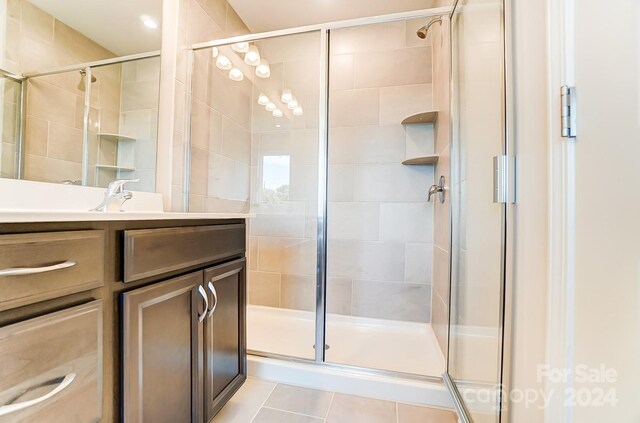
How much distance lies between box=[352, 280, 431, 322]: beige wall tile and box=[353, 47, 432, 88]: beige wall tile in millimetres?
1616

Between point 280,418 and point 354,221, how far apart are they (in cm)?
138

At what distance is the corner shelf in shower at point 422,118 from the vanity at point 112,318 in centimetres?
155

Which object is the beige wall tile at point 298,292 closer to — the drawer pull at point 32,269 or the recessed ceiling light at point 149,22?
the drawer pull at point 32,269

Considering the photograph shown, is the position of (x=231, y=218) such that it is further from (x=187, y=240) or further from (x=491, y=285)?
(x=491, y=285)

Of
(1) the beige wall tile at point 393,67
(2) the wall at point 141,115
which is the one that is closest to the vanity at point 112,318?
(2) the wall at point 141,115

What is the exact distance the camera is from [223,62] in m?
1.84

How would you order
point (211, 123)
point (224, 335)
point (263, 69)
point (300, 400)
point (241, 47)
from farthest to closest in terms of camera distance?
point (263, 69) → point (241, 47) → point (211, 123) → point (300, 400) → point (224, 335)

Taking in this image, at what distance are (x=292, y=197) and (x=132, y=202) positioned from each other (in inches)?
45.7

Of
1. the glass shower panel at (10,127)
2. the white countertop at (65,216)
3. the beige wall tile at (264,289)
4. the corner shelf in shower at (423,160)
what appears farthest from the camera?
the beige wall tile at (264,289)

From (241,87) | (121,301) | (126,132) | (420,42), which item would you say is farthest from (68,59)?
(420,42)

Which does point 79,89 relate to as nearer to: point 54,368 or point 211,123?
point 211,123

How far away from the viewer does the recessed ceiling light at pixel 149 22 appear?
1265mm

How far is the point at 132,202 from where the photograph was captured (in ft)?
3.96

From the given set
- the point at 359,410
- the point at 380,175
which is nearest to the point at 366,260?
the point at 380,175
